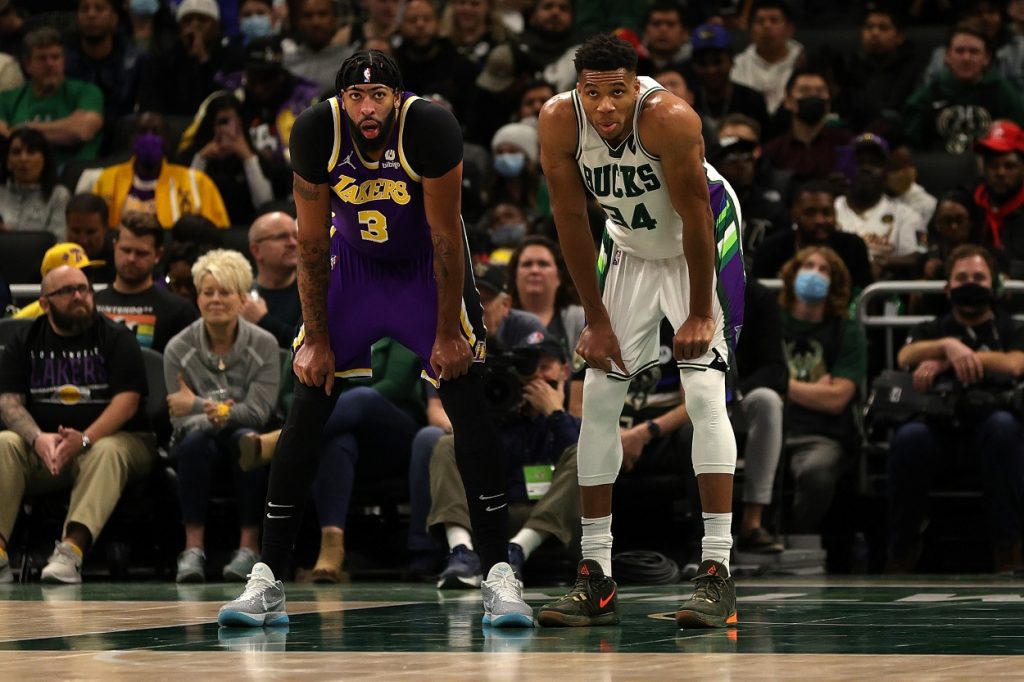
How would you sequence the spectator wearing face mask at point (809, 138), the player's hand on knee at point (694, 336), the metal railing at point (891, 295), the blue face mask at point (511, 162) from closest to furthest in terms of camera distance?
the player's hand on knee at point (694, 336), the metal railing at point (891, 295), the blue face mask at point (511, 162), the spectator wearing face mask at point (809, 138)

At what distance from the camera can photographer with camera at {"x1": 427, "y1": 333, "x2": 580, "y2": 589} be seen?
7.64 metres

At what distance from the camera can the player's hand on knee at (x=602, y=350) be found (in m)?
5.39

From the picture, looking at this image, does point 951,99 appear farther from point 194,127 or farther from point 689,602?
point 689,602

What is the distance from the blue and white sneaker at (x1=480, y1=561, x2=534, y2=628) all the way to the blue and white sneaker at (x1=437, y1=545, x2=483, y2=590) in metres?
2.03

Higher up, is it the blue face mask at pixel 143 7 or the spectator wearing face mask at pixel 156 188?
the blue face mask at pixel 143 7

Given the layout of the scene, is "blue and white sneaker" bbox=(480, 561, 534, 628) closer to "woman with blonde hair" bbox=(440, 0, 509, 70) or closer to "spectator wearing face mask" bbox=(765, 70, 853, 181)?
"spectator wearing face mask" bbox=(765, 70, 853, 181)

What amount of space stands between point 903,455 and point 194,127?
535 cm

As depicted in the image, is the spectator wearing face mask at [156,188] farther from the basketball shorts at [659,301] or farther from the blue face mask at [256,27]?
the basketball shorts at [659,301]

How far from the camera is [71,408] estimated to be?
8453mm

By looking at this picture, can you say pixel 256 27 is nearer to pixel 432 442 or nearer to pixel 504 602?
pixel 432 442

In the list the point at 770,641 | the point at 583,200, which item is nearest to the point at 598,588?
the point at 770,641

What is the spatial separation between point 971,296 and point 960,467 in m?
0.83

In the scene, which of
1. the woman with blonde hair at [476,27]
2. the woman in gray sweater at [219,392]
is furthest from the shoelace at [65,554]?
the woman with blonde hair at [476,27]

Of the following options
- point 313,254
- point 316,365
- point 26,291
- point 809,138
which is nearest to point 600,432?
point 316,365
